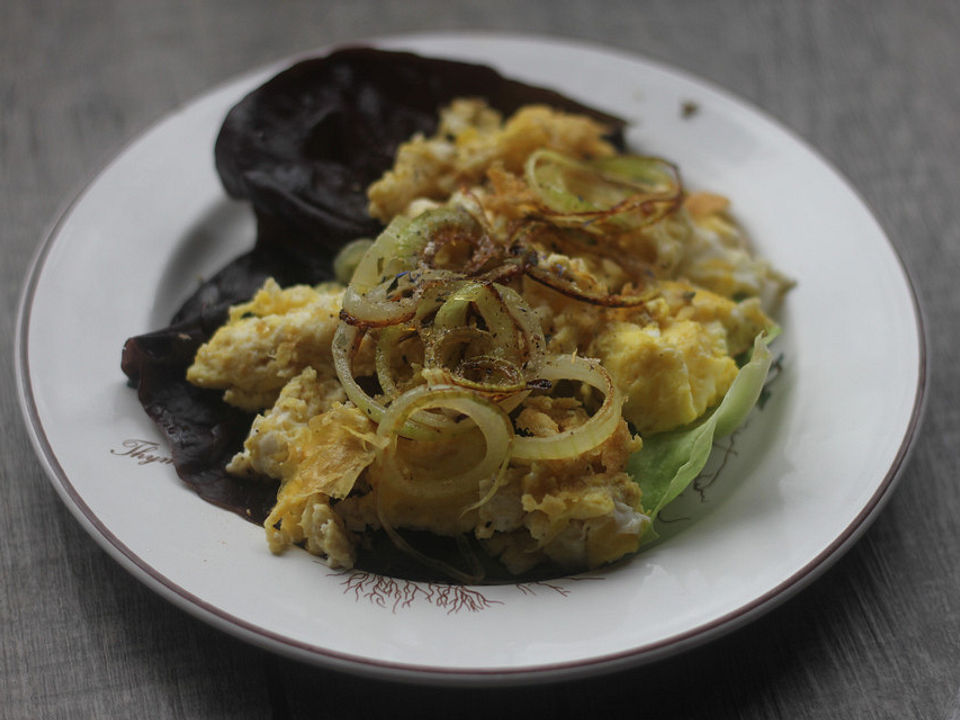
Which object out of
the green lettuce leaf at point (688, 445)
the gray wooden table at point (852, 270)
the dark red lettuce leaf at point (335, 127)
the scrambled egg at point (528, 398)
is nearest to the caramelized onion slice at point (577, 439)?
the scrambled egg at point (528, 398)

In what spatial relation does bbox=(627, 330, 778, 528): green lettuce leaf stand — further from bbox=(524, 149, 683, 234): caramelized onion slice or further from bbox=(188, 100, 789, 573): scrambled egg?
bbox=(524, 149, 683, 234): caramelized onion slice

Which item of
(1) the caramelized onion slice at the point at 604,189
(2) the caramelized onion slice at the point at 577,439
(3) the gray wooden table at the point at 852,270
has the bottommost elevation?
(3) the gray wooden table at the point at 852,270

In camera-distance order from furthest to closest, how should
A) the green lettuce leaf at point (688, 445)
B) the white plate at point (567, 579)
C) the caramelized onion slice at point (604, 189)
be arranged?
the caramelized onion slice at point (604, 189)
the green lettuce leaf at point (688, 445)
the white plate at point (567, 579)

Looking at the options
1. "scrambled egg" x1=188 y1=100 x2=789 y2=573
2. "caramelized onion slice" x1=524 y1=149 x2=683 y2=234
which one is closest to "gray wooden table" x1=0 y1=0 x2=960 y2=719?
"scrambled egg" x1=188 y1=100 x2=789 y2=573

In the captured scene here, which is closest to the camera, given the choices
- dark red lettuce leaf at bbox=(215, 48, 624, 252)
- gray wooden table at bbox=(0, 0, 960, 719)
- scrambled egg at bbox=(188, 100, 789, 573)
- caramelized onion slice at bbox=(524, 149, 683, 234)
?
gray wooden table at bbox=(0, 0, 960, 719)

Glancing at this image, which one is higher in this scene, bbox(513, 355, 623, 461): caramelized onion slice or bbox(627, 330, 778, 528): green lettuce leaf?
bbox(513, 355, 623, 461): caramelized onion slice

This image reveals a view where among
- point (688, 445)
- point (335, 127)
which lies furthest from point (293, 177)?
point (688, 445)

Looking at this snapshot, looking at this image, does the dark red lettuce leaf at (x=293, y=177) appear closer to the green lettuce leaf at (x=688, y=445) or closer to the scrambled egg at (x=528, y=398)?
the scrambled egg at (x=528, y=398)
